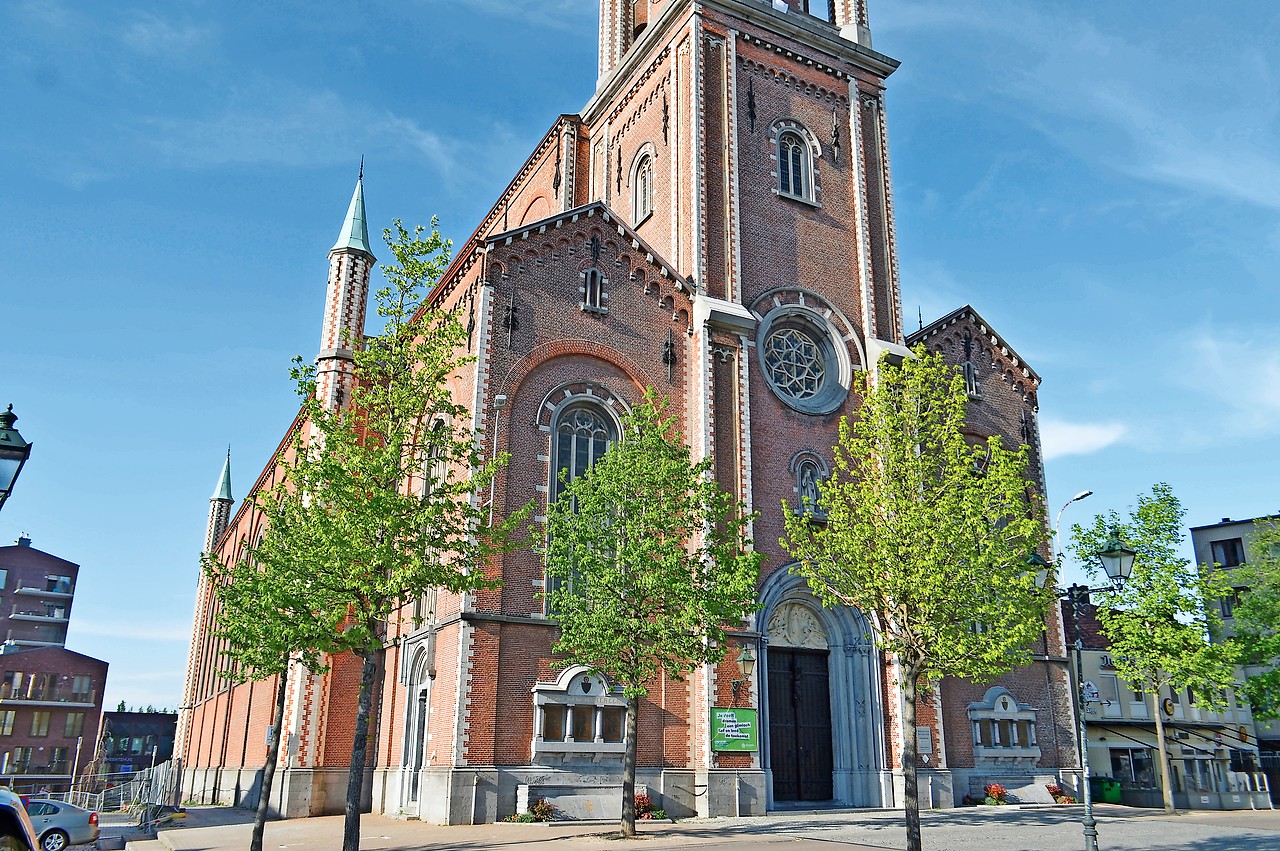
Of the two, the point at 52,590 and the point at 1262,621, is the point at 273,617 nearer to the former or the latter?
the point at 1262,621

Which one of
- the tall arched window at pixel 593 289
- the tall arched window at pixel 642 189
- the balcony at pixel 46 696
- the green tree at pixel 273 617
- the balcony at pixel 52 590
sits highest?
the tall arched window at pixel 642 189

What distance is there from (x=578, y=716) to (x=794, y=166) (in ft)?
65.7

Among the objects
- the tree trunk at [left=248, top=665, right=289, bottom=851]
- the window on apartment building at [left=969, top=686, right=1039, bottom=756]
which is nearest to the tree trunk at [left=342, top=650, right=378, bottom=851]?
the tree trunk at [left=248, top=665, right=289, bottom=851]

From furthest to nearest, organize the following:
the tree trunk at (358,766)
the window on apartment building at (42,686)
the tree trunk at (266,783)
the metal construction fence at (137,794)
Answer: the window on apartment building at (42,686) < the metal construction fence at (137,794) < the tree trunk at (266,783) < the tree trunk at (358,766)

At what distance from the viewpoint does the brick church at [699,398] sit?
2512cm

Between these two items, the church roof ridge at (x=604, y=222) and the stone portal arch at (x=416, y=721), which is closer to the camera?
the stone portal arch at (x=416, y=721)

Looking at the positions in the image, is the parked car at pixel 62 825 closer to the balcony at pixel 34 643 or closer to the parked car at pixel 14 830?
the parked car at pixel 14 830

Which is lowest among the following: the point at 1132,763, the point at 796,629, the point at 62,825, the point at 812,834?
the point at 62,825

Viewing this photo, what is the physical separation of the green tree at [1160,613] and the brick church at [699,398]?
2229mm

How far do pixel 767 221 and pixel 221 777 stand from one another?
30.5 m

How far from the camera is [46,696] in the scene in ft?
265

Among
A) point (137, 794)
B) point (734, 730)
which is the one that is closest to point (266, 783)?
point (734, 730)

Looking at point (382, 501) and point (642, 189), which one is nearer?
point (382, 501)

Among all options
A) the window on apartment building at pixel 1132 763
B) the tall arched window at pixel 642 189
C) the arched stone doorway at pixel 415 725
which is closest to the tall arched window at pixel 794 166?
the tall arched window at pixel 642 189
